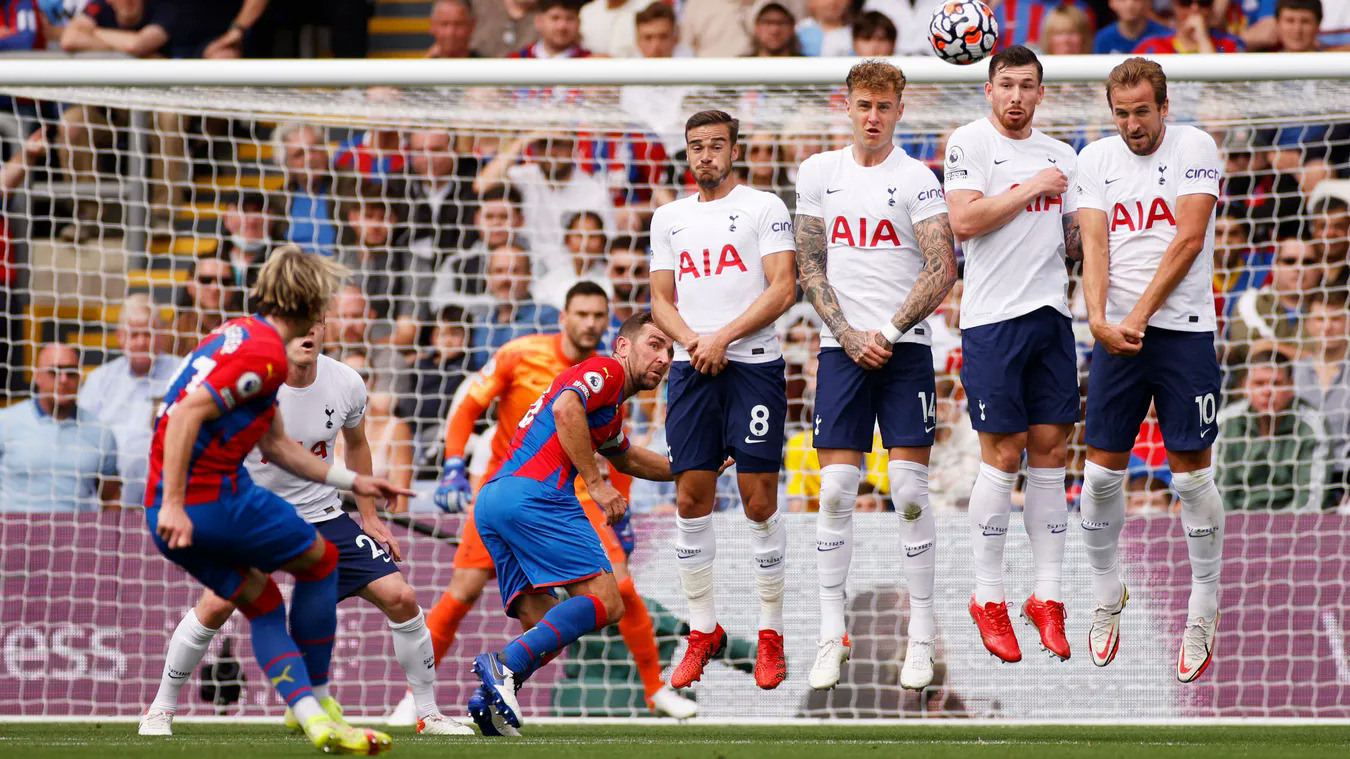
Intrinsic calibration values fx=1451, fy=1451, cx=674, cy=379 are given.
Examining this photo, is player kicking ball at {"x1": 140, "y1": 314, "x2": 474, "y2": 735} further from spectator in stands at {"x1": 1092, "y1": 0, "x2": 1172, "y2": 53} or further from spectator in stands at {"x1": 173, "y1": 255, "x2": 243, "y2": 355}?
spectator in stands at {"x1": 1092, "y1": 0, "x2": 1172, "y2": 53}

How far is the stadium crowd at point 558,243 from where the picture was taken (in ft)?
31.4

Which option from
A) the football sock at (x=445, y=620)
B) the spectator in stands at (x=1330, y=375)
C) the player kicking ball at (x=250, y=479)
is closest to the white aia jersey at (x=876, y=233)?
the player kicking ball at (x=250, y=479)

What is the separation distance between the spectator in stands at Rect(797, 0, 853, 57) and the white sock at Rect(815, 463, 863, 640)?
17.9 ft

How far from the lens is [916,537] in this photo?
704 centimetres

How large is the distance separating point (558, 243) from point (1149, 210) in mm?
4831

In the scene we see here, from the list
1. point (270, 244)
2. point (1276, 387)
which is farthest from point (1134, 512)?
point (270, 244)

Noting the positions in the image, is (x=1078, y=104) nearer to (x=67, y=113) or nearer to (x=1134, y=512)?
(x=1134, y=512)

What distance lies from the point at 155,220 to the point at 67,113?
3.54ft

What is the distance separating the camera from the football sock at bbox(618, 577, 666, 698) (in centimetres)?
853

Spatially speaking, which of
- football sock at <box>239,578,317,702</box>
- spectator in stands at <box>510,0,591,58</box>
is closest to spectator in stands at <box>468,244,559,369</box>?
spectator in stands at <box>510,0,591,58</box>

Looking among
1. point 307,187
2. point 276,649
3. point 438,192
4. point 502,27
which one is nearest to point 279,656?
point 276,649

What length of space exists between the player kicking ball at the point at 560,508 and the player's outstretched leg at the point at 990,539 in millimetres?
1664

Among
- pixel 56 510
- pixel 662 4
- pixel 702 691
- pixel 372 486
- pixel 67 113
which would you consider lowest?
pixel 702 691

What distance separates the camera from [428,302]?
35.2 ft
